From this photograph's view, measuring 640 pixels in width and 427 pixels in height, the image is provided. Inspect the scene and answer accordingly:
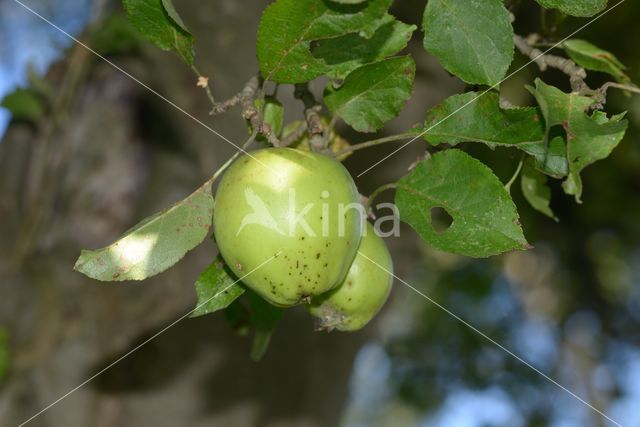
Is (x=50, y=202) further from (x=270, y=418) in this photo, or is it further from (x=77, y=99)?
(x=270, y=418)

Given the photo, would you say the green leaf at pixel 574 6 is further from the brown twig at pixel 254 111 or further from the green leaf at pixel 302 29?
the brown twig at pixel 254 111

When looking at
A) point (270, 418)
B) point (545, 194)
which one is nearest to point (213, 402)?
point (270, 418)

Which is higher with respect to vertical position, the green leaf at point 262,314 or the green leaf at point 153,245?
the green leaf at point 153,245

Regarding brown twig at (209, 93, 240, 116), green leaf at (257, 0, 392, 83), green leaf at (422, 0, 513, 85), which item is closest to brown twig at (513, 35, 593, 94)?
green leaf at (422, 0, 513, 85)

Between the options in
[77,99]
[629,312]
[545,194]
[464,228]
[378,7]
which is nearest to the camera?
[378,7]

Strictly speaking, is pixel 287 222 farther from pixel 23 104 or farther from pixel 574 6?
pixel 23 104

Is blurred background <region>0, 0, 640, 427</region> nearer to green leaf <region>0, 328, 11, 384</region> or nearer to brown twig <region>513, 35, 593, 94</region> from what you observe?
green leaf <region>0, 328, 11, 384</region>

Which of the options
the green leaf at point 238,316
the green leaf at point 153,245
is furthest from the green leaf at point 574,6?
the green leaf at point 238,316
